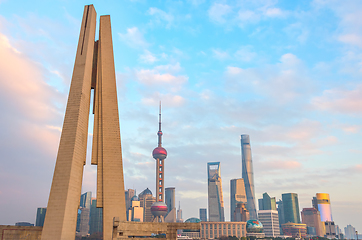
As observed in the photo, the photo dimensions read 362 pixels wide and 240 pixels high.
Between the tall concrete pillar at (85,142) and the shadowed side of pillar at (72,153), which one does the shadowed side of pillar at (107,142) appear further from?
the shadowed side of pillar at (72,153)

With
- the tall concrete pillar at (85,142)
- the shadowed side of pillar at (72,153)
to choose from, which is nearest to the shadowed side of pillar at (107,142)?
the tall concrete pillar at (85,142)

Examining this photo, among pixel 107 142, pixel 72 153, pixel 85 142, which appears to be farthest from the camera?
pixel 107 142

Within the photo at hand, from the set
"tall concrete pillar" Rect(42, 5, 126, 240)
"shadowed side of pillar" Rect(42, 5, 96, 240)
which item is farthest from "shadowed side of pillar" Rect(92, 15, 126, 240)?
"shadowed side of pillar" Rect(42, 5, 96, 240)

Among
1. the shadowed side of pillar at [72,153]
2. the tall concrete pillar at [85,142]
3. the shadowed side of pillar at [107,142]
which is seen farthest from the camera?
the shadowed side of pillar at [107,142]

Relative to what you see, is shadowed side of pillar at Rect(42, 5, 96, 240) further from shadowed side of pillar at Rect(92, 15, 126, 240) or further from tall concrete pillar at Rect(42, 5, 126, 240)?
shadowed side of pillar at Rect(92, 15, 126, 240)

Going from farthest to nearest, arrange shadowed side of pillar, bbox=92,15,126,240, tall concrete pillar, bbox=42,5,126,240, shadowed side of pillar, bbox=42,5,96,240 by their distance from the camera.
→ shadowed side of pillar, bbox=92,15,126,240
tall concrete pillar, bbox=42,5,126,240
shadowed side of pillar, bbox=42,5,96,240

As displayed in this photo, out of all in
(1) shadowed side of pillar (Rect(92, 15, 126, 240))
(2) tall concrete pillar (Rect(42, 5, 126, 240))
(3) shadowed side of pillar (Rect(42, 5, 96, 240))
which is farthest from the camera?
(1) shadowed side of pillar (Rect(92, 15, 126, 240))

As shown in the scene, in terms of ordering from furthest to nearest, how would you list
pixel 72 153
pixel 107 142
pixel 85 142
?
pixel 107 142, pixel 85 142, pixel 72 153

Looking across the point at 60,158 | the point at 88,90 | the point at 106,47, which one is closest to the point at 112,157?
the point at 60,158

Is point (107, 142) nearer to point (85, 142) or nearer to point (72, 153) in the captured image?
point (85, 142)

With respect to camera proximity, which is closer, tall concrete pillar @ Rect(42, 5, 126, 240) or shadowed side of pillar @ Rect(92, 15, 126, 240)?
tall concrete pillar @ Rect(42, 5, 126, 240)

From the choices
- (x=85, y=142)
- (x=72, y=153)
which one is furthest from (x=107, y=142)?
(x=72, y=153)

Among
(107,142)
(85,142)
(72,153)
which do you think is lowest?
(72,153)

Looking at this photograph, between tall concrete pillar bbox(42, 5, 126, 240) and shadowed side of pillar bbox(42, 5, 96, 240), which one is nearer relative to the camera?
shadowed side of pillar bbox(42, 5, 96, 240)
